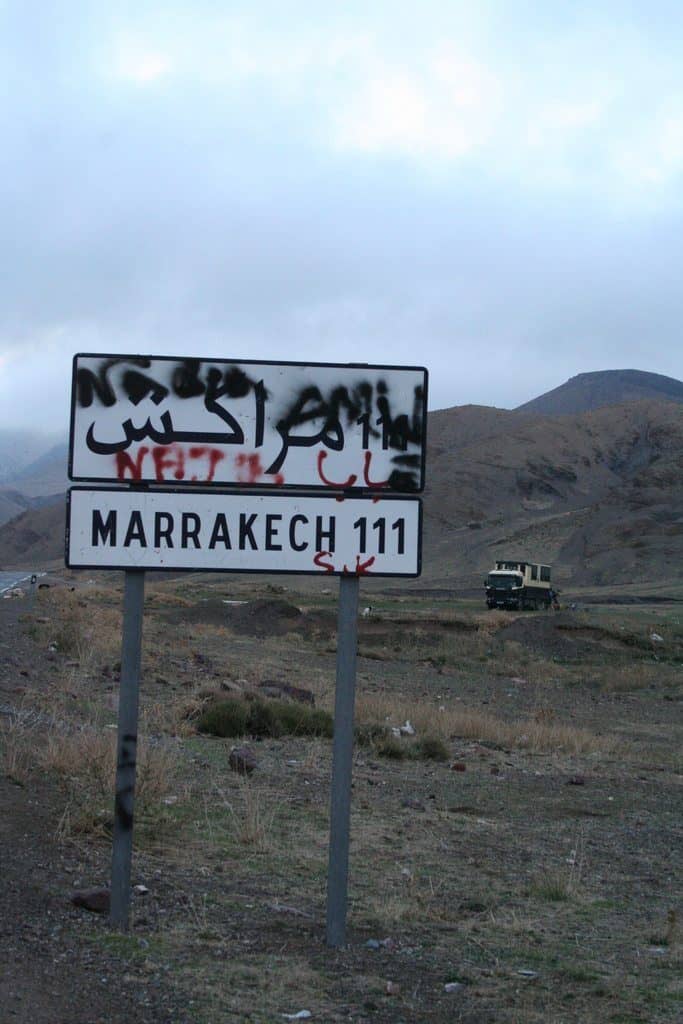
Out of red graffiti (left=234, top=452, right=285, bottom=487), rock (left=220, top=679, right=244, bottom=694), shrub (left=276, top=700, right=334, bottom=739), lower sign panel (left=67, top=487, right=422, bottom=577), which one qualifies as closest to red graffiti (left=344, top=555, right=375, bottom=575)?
lower sign panel (left=67, top=487, right=422, bottom=577)

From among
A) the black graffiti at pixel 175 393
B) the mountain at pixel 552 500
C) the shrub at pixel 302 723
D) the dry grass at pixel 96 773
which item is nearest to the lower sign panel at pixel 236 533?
the black graffiti at pixel 175 393

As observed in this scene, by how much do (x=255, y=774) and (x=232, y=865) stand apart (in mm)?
3202

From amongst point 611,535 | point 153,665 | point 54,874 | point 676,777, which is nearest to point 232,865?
point 54,874

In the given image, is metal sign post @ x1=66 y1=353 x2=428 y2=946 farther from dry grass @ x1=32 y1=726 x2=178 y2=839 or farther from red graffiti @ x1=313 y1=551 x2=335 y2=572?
dry grass @ x1=32 y1=726 x2=178 y2=839

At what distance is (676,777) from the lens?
13031 mm

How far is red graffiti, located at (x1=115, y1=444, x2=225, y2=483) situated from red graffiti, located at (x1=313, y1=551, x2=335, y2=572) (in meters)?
0.66

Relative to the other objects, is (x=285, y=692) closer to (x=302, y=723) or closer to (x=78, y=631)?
(x=302, y=723)

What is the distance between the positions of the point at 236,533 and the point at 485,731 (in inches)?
380

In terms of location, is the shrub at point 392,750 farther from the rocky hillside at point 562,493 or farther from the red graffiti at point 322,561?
the rocky hillside at point 562,493

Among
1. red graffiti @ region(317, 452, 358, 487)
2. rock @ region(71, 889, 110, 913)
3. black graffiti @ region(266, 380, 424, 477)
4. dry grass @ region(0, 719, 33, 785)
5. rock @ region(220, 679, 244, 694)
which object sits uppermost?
black graffiti @ region(266, 380, 424, 477)

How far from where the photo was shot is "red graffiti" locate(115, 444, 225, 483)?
5.74m

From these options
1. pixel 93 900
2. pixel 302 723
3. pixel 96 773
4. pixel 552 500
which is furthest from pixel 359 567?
pixel 552 500

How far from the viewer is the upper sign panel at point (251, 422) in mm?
5750

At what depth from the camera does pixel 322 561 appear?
18.7 feet
